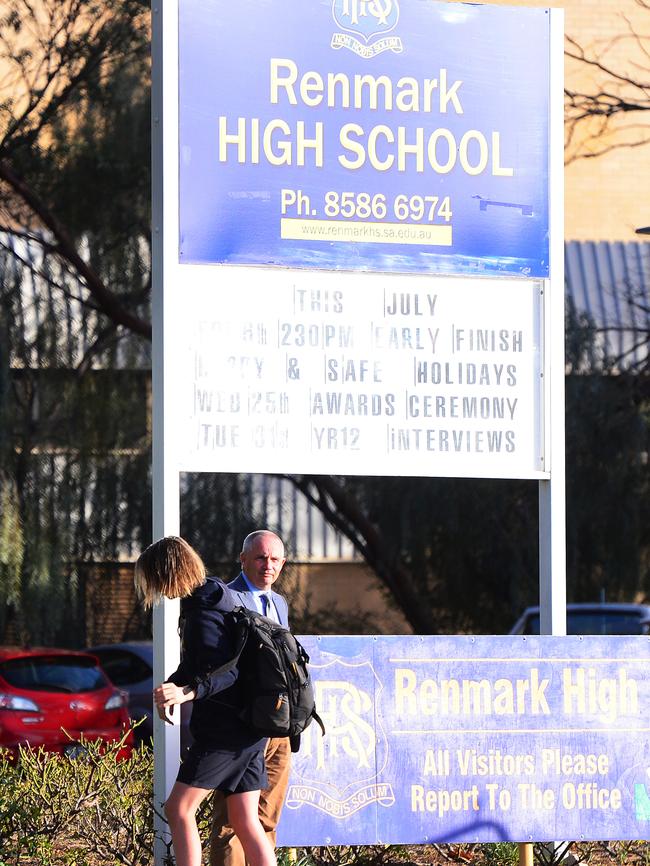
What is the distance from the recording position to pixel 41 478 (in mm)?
17188

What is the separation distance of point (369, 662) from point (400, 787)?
60cm

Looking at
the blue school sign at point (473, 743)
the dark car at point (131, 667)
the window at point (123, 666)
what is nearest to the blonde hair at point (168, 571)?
the blue school sign at point (473, 743)

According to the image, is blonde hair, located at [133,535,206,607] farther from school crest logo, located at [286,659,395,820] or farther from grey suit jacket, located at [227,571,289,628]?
school crest logo, located at [286,659,395,820]

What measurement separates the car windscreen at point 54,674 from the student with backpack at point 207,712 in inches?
332

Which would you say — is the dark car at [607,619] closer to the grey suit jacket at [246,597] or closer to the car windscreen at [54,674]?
the car windscreen at [54,674]

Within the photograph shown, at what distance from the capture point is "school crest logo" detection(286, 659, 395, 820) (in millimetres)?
6637

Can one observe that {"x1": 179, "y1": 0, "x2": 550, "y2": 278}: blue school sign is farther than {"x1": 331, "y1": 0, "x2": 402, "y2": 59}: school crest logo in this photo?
No

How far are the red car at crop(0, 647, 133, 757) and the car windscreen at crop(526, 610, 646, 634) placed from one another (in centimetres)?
452

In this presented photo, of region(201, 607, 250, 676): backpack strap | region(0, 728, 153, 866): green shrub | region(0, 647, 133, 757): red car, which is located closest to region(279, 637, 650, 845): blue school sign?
region(0, 728, 153, 866): green shrub

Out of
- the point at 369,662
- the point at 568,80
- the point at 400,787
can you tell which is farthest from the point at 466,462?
the point at 568,80

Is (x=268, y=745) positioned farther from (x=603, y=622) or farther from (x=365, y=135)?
(x=603, y=622)

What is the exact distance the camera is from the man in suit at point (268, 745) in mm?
5871

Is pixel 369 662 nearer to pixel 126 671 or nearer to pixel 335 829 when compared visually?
pixel 335 829

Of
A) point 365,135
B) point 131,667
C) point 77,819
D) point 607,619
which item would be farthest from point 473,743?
point 131,667
